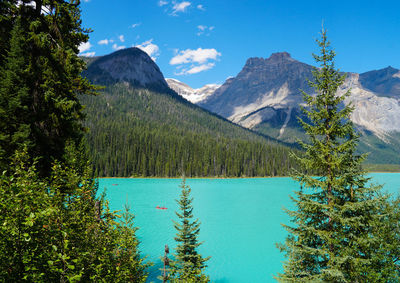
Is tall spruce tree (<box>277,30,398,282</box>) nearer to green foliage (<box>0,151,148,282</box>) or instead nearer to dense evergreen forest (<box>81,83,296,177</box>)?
green foliage (<box>0,151,148,282</box>)

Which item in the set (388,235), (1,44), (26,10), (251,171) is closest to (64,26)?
(26,10)

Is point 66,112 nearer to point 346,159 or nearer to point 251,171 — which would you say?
point 346,159

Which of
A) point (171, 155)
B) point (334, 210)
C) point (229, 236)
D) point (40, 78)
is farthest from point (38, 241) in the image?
point (171, 155)

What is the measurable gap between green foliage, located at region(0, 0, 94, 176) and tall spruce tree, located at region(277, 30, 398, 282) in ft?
36.8

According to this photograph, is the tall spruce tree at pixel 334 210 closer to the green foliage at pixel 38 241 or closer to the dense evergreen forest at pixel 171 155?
the green foliage at pixel 38 241

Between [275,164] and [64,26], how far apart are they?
12678 cm

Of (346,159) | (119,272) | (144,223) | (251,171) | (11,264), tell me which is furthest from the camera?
(251,171)

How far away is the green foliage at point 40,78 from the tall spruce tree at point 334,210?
11.2 m

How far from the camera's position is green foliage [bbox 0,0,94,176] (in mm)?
9844

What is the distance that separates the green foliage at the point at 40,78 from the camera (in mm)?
9844

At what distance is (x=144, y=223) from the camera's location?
3073cm

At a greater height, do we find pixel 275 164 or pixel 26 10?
pixel 26 10

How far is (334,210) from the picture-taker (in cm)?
829

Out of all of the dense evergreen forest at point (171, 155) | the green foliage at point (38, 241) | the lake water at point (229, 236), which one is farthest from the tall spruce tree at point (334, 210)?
the dense evergreen forest at point (171, 155)
